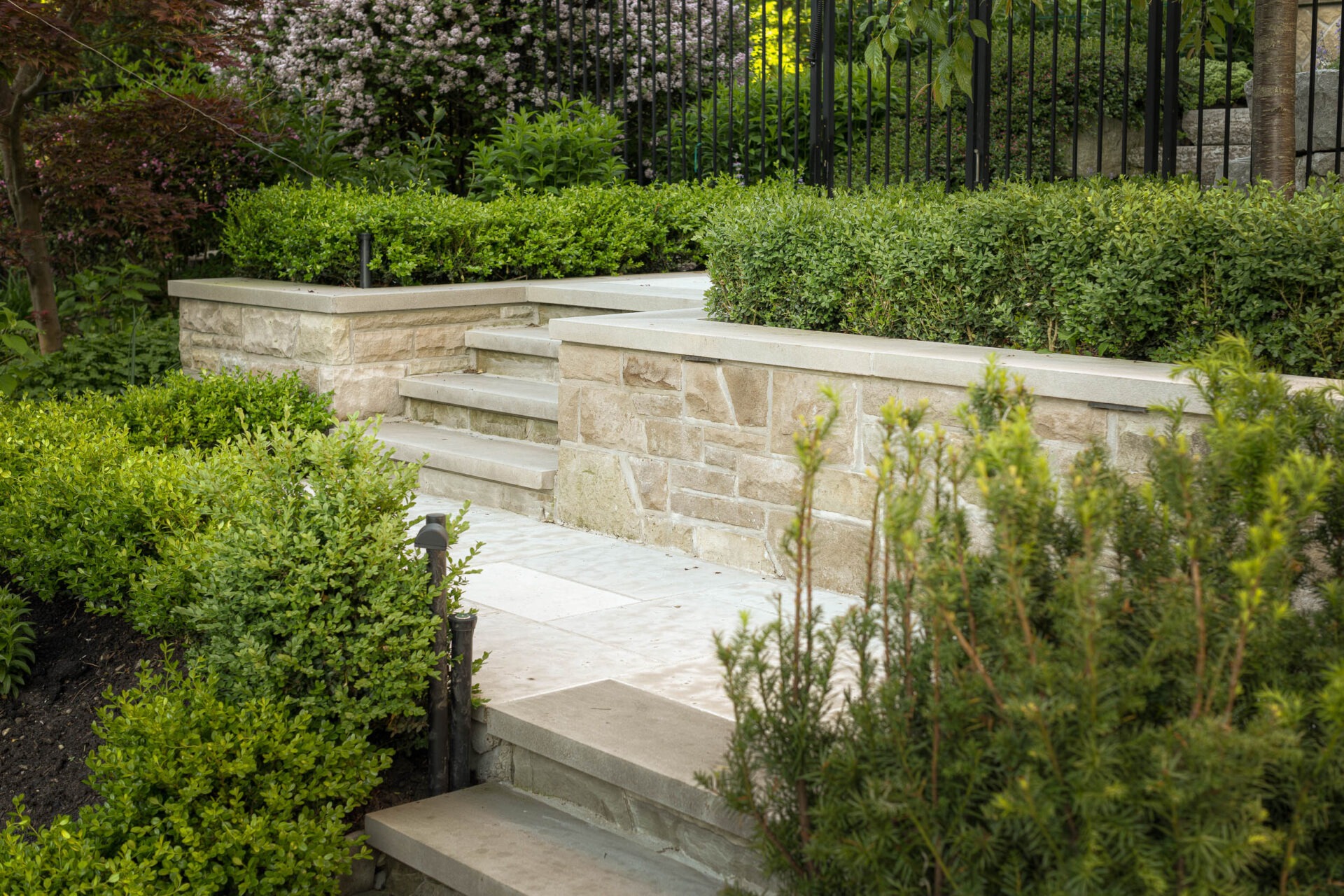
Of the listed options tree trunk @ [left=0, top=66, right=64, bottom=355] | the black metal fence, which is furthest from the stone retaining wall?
tree trunk @ [left=0, top=66, right=64, bottom=355]

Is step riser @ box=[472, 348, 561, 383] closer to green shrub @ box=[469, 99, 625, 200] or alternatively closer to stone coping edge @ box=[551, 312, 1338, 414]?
stone coping edge @ box=[551, 312, 1338, 414]

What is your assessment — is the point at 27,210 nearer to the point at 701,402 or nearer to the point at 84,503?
the point at 84,503

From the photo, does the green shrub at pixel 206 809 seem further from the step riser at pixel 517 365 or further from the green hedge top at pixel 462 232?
the green hedge top at pixel 462 232

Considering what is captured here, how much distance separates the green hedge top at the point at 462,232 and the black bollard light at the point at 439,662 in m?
3.99

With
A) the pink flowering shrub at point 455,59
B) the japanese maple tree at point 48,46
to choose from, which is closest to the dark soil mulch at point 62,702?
the japanese maple tree at point 48,46

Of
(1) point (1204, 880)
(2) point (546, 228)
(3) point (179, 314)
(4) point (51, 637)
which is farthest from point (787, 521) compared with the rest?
(3) point (179, 314)

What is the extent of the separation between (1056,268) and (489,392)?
3188 millimetres

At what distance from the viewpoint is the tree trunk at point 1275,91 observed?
4555mm

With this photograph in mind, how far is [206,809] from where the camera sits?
317 cm

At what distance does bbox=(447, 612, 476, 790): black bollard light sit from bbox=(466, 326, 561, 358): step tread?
343 cm

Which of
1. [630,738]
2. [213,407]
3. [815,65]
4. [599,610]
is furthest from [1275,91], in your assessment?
[213,407]

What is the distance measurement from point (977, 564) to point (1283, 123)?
3313mm

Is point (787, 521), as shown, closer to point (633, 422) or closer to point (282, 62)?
point (633, 422)

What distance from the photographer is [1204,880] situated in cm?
180
